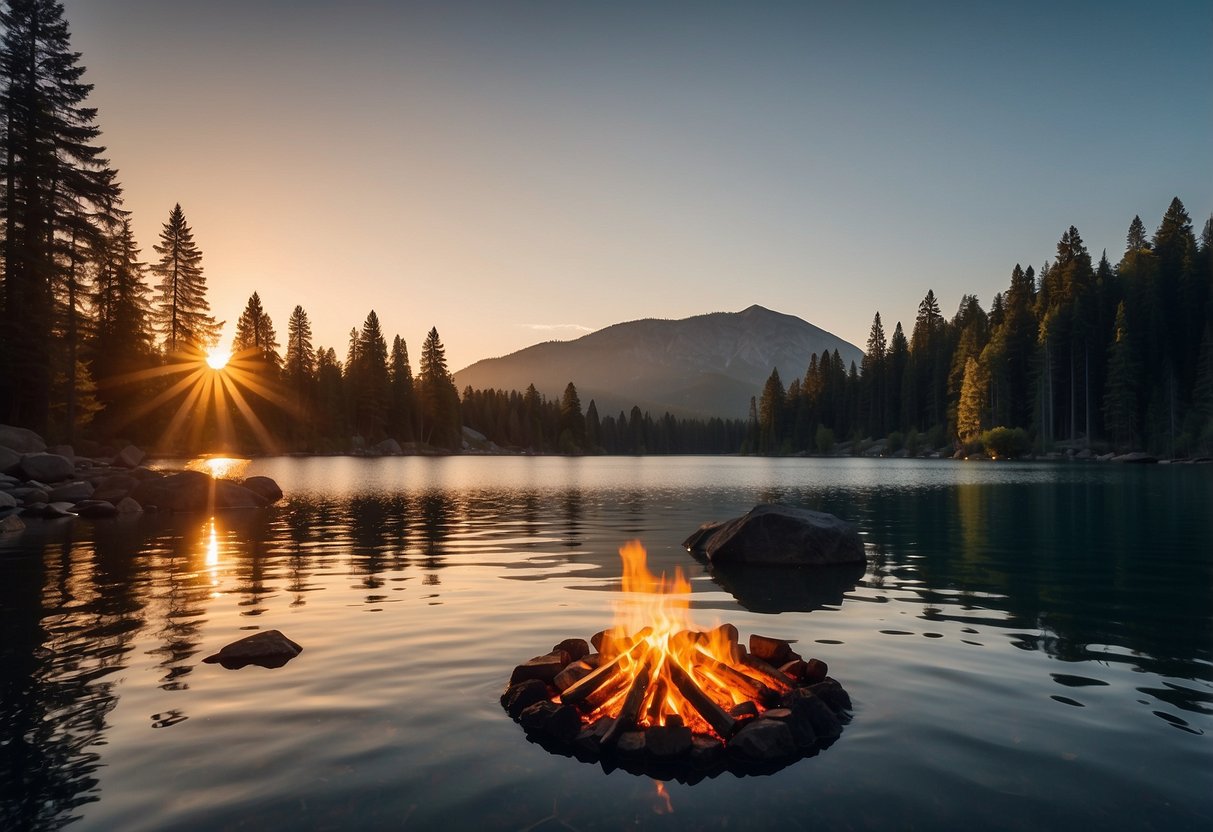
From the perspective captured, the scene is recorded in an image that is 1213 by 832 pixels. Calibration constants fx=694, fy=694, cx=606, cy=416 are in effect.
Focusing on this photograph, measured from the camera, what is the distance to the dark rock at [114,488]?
95.2 feet

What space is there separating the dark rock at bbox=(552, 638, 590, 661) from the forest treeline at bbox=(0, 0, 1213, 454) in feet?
126

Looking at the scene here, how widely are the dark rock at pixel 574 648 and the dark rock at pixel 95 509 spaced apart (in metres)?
26.4

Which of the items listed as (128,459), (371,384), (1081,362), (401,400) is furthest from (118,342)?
(1081,362)

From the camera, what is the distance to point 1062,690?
7918 millimetres

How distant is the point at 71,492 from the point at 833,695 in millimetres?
32481

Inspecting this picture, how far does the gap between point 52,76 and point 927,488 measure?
180 ft

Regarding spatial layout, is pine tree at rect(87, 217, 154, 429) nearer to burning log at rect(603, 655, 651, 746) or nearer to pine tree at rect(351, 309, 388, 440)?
pine tree at rect(351, 309, 388, 440)

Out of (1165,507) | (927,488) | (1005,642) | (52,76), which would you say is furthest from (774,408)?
(1005,642)

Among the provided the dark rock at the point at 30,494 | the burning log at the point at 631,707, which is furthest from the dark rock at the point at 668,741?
the dark rock at the point at 30,494

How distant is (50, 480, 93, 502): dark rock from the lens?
28.3 metres

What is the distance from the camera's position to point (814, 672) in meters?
7.69

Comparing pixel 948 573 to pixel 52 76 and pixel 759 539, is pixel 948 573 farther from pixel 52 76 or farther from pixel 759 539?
pixel 52 76

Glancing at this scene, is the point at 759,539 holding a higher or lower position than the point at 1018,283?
lower

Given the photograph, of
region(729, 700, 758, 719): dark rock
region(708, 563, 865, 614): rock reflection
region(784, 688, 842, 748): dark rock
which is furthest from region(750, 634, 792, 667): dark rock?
region(708, 563, 865, 614): rock reflection
